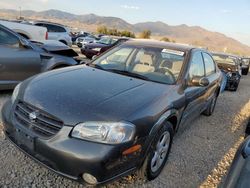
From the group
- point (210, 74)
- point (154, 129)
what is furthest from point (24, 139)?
point (210, 74)

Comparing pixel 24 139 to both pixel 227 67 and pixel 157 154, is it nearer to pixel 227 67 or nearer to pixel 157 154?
pixel 157 154

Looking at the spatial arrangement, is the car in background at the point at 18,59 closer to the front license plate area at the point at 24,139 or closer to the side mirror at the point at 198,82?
the front license plate area at the point at 24,139

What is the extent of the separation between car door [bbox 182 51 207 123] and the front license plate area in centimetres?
212

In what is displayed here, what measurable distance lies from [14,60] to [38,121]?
3021 mm

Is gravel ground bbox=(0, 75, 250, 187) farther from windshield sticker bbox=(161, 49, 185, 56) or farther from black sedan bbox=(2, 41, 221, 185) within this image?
windshield sticker bbox=(161, 49, 185, 56)

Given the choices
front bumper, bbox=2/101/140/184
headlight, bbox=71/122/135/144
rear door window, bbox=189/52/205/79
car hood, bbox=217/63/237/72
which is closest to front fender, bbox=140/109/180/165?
front bumper, bbox=2/101/140/184

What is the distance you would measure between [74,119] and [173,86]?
152 centimetres

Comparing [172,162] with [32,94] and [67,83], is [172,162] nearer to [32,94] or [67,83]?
[67,83]

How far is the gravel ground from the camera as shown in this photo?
304 centimetres

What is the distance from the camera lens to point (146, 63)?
13.4 ft

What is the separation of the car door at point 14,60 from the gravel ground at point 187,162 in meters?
0.44

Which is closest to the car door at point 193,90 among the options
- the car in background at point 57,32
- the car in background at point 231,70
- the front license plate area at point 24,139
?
the front license plate area at point 24,139

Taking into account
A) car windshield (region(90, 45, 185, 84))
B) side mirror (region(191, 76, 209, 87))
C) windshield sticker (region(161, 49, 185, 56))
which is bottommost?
side mirror (region(191, 76, 209, 87))

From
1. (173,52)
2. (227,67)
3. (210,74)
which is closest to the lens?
(173,52)
